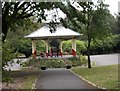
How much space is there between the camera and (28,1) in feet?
88.9

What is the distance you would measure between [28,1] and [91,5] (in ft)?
16.1

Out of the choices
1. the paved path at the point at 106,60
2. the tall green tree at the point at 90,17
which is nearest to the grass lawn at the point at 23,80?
the tall green tree at the point at 90,17

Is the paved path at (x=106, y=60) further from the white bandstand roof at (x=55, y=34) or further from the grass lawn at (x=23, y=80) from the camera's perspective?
the grass lawn at (x=23, y=80)

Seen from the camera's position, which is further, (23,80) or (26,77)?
(26,77)

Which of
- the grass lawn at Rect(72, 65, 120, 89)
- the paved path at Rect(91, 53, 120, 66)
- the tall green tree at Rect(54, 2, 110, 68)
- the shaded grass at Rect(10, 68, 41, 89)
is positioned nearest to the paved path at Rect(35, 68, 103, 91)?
the shaded grass at Rect(10, 68, 41, 89)

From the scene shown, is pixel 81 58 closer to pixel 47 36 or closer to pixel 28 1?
pixel 47 36

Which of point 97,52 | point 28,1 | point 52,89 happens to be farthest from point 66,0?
point 97,52

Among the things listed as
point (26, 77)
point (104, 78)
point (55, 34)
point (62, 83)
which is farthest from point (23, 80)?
point (55, 34)

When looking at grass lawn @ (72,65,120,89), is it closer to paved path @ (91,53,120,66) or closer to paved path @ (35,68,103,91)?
paved path @ (35,68,103,91)

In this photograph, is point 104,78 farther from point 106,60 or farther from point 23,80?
point 106,60

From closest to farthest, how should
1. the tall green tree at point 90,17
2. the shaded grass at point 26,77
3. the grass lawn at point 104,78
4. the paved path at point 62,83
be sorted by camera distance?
1. the grass lawn at point 104,78
2. the paved path at point 62,83
3. the shaded grass at point 26,77
4. the tall green tree at point 90,17

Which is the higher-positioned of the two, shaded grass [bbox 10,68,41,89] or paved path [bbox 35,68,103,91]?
paved path [bbox 35,68,103,91]

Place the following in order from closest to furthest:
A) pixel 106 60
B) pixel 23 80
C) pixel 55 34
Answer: pixel 23 80, pixel 55 34, pixel 106 60

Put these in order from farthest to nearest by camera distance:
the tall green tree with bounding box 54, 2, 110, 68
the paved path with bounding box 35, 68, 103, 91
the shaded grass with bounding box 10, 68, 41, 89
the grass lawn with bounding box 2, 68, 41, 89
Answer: the tall green tree with bounding box 54, 2, 110, 68 → the shaded grass with bounding box 10, 68, 41, 89 → the grass lawn with bounding box 2, 68, 41, 89 → the paved path with bounding box 35, 68, 103, 91
